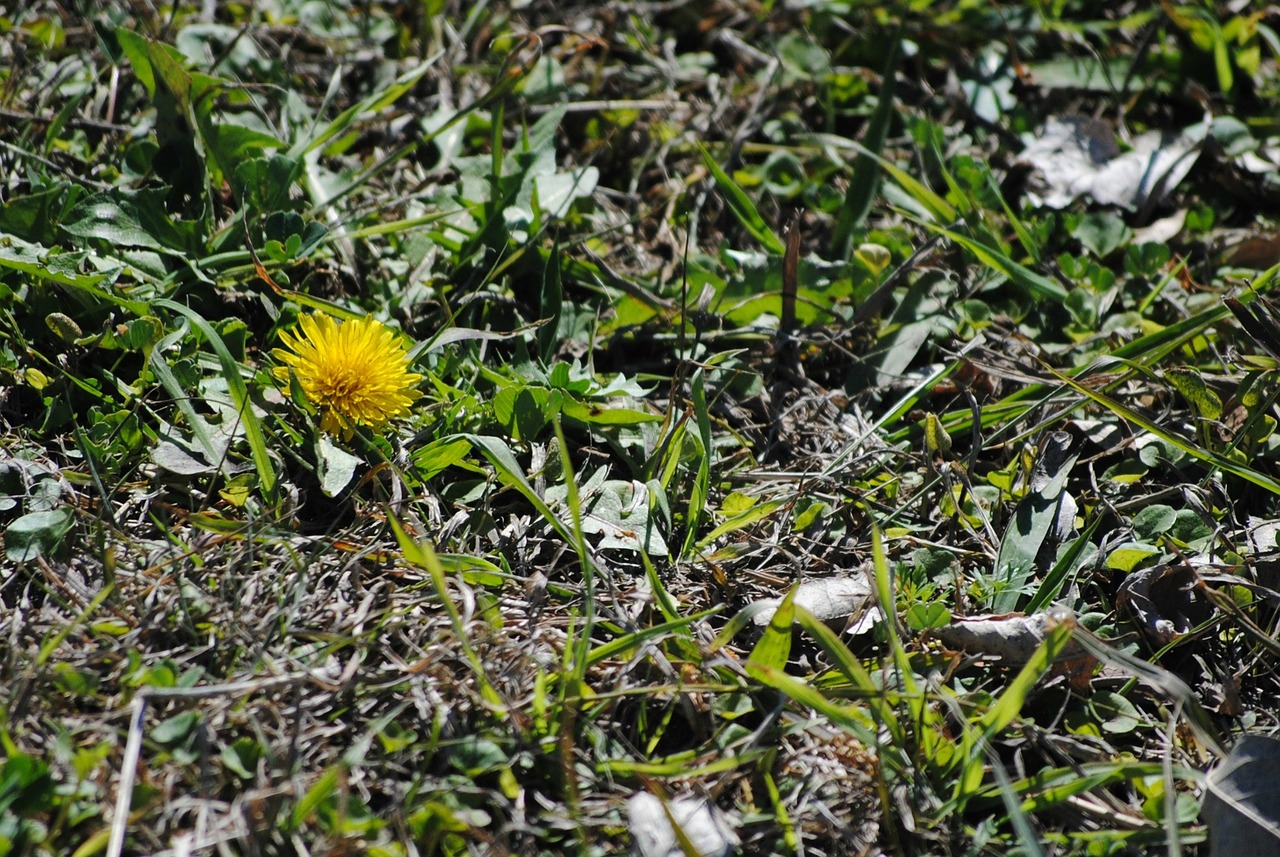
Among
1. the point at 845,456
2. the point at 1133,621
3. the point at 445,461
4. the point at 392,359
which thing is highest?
the point at 392,359

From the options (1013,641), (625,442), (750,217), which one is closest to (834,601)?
(1013,641)

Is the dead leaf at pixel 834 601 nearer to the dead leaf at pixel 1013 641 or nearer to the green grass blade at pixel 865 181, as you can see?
the dead leaf at pixel 1013 641

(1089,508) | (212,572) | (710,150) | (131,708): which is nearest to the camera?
(131,708)

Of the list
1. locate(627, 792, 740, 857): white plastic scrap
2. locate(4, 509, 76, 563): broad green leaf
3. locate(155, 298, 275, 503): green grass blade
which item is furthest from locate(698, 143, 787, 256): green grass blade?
locate(4, 509, 76, 563): broad green leaf

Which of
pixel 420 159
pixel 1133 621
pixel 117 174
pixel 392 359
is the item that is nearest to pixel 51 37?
pixel 117 174

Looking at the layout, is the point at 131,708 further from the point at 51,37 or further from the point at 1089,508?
the point at 51,37

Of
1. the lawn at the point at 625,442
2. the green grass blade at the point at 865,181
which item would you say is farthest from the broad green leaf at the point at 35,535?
the green grass blade at the point at 865,181

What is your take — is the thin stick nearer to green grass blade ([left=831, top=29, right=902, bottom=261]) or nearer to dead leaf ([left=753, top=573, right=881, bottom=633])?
dead leaf ([left=753, top=573, right=881, bottom=633])

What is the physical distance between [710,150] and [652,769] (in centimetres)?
190

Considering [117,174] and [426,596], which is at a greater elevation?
[117,174]

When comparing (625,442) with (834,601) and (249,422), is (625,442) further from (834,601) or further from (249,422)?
(249,422)

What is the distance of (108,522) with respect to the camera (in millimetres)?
1808

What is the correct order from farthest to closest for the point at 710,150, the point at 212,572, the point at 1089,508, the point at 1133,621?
the point at 710,150
the point at 1089,508
the point at 1133,621
the point at 212,572

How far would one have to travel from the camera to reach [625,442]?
84.8 inches
